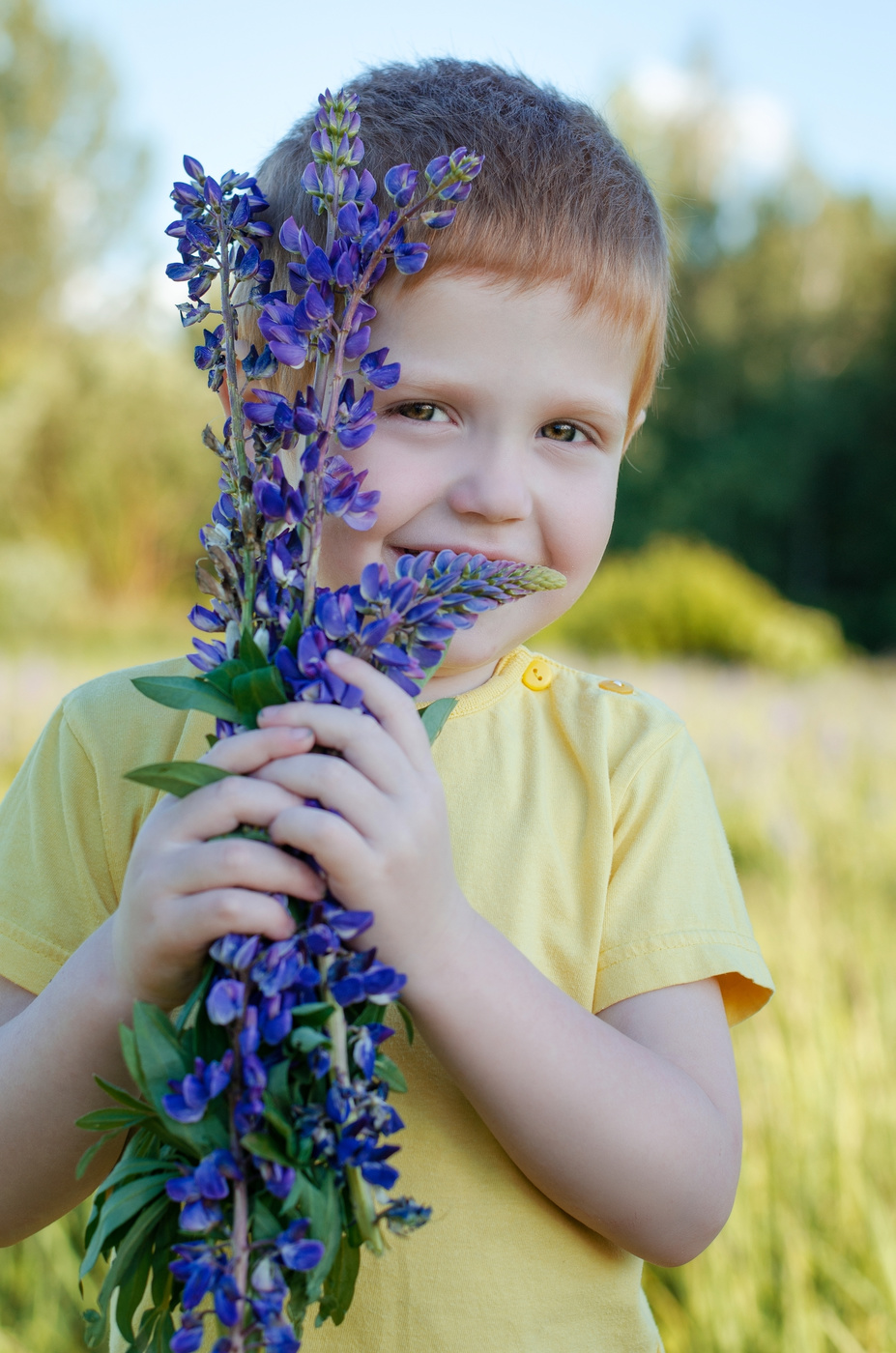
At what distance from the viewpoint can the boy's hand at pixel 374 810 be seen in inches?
34.6

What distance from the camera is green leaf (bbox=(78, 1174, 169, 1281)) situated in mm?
821

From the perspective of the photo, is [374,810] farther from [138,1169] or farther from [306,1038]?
[138,1169]

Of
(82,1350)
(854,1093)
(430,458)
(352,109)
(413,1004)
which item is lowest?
(82,1350)

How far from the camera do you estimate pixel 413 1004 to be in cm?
99

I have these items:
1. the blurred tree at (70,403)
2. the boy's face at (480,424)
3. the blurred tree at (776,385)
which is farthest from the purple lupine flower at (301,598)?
the blurred tree at (776,385)

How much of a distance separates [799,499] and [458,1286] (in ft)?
88.2

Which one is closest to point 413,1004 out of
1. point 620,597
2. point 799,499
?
point 620,597

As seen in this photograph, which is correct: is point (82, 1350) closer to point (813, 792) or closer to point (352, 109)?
point (352, 109)

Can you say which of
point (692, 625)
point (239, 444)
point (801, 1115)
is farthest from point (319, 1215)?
point (692, 625)

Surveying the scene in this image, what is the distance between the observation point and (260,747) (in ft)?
2.91

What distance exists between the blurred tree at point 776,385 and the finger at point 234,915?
954 inches

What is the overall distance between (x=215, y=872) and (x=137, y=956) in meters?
0.14

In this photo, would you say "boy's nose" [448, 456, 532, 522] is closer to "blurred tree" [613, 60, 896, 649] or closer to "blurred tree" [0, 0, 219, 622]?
"blurred tree" [0, 0, 219, 622]

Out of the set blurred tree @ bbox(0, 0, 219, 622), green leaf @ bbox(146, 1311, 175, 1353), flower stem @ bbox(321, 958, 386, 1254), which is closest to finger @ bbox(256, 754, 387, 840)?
flower stem @ bbox(321, 958, 386, 1254)
